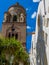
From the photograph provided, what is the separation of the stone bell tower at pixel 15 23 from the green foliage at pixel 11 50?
64.8ft

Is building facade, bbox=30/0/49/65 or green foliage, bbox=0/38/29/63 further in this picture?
green foliage, bbox=0/38/29/63

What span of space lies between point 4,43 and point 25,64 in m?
2.82

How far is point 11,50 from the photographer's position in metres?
19.8

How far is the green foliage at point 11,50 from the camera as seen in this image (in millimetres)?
19328

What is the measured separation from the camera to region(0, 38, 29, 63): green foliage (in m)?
19.3

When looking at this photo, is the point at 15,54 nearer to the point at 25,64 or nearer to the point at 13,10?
the point at 25,64

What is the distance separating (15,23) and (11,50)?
71.9 ft

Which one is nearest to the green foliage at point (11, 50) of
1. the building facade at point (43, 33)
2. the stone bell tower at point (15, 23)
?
the building facade at point (43, 33)

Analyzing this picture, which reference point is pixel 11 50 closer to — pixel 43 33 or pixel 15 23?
pixel 43 33

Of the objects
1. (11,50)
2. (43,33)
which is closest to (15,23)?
(11,50)

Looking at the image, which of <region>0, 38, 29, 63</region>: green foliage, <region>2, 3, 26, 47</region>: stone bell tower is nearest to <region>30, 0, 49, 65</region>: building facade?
<region>0, 38, 29, 63</region>: green foliage

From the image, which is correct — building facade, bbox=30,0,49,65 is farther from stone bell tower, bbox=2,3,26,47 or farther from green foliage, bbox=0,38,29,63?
stone bell tower, bbox=2,3,26,47

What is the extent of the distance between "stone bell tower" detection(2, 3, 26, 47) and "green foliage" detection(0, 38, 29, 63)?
19737 mm

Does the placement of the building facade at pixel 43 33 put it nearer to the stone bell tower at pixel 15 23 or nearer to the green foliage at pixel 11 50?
the green foliage at pixel 11 50
